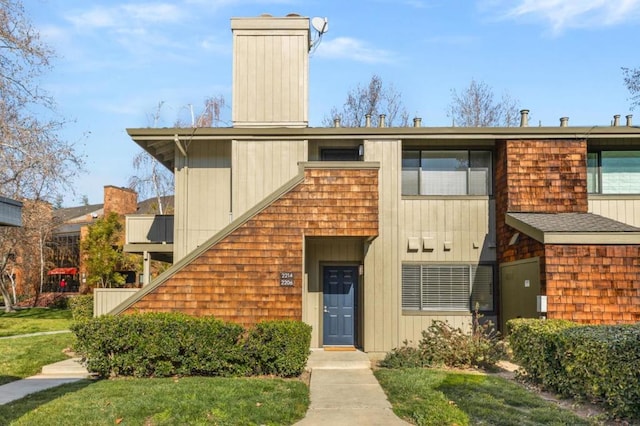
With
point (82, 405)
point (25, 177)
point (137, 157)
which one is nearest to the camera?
point (82, 405)

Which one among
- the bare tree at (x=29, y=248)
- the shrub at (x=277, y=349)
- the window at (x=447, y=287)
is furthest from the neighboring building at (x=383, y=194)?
the bare tree at (x=29, y=248)

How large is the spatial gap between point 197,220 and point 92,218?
101 feet

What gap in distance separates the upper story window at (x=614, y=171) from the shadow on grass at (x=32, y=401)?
498 inches

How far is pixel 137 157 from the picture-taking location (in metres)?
34.2

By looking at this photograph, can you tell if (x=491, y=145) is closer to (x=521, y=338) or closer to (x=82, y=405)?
(x=521, y=338)

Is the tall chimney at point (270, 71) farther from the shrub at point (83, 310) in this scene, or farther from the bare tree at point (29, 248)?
the bare tree at point (29, 248)

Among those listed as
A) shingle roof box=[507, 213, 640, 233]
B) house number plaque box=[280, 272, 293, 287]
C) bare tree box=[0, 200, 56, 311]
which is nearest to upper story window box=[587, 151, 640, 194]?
shingle roof box=[507, 213, 640, 233]

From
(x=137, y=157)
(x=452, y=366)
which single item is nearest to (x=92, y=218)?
(x=137, y=157)

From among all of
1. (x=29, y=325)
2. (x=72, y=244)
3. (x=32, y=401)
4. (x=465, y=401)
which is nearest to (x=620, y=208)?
(x=465, y=401)

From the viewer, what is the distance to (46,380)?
36.1ft

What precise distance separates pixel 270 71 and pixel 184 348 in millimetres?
8054

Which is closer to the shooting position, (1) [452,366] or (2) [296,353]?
(2) [296,353]

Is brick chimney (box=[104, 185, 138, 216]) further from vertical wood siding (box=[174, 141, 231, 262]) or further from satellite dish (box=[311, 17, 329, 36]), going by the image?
satellite dish (box=[311, 17, 329, 36])

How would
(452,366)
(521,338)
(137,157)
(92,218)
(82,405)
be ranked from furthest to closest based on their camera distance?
(92,218) → (137,157) → (452,366) → (521,338) → (82,405)
